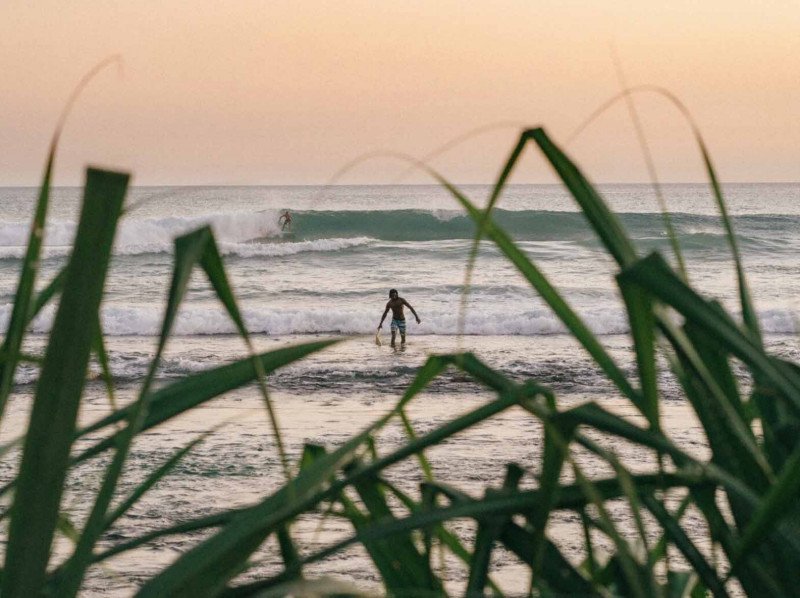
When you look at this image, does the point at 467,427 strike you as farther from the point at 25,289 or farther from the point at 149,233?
the point at 149,233

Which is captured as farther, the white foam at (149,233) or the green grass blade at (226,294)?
the white foam at (149,233)

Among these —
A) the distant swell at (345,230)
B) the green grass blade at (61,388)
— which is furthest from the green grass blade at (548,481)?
the distant swell at (345,230)

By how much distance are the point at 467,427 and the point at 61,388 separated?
23 centimetres

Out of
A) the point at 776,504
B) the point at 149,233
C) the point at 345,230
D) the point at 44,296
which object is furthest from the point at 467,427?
the point at 345,230

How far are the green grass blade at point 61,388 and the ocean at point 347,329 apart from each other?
5.0 inches

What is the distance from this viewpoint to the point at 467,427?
551 mm

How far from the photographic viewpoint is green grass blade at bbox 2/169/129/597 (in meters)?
0.38

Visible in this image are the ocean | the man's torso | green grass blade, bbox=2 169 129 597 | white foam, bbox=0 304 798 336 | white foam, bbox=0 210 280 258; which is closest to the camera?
green grass blade, bbox=2 169 129 597

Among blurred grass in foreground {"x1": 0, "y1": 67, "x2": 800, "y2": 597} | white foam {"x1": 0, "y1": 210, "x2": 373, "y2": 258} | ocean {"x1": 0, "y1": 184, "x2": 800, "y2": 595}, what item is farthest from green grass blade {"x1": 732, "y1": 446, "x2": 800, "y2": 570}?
white foam {"x1": 0, "y1": 210, "x2": 373, "y2": 258}

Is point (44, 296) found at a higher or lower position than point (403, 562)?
higher

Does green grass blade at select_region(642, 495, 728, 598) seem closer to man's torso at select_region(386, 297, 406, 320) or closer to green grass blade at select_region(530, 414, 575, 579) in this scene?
green grass blade at select_region(530, 414, 575, 579)

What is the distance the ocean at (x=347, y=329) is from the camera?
7.30 metres

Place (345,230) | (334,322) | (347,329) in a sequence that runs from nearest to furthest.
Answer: (347,329), (334,322), (345,230)

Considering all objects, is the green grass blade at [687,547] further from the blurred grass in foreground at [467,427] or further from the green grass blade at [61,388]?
the green grass blade at [61,388]
